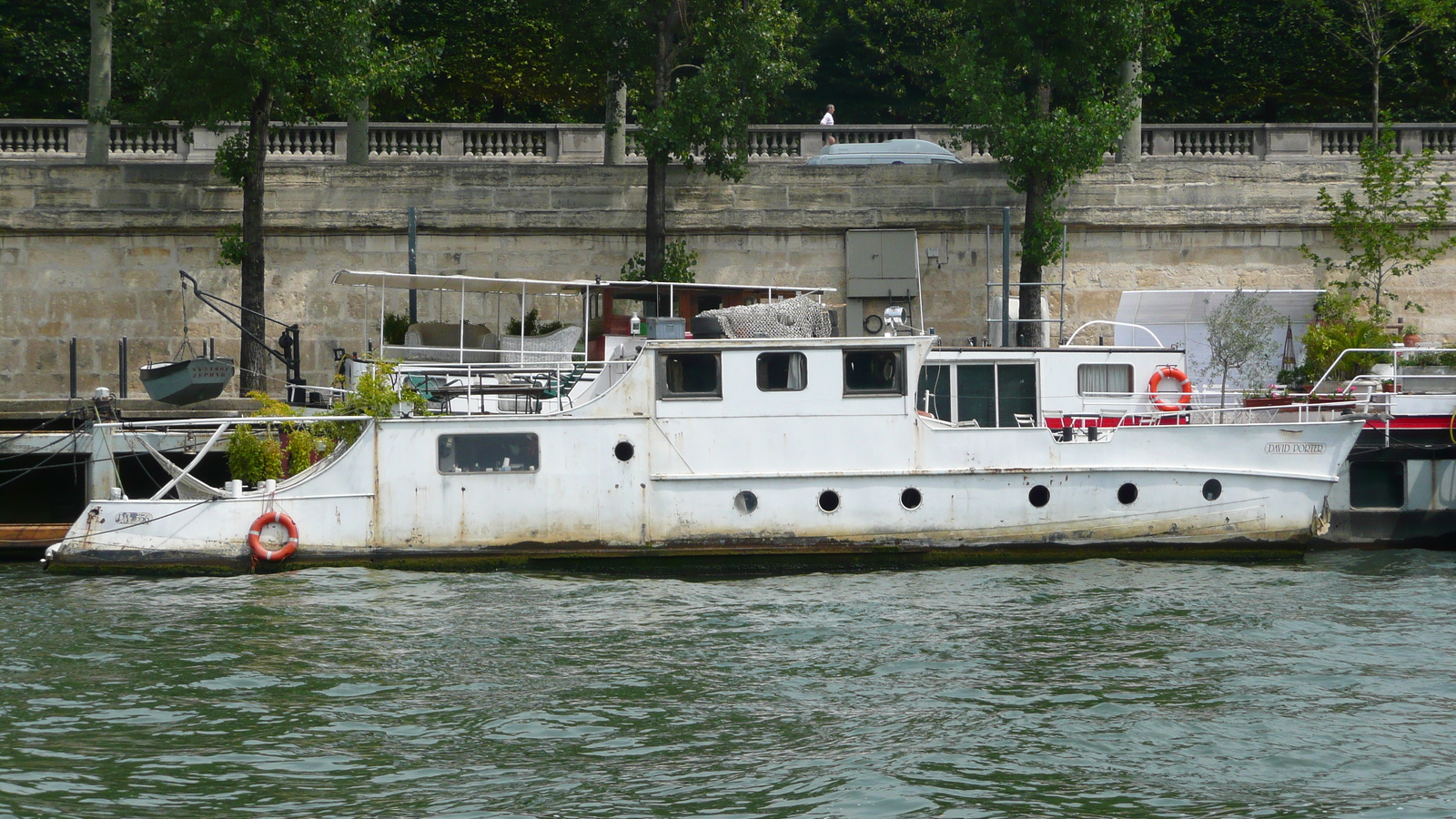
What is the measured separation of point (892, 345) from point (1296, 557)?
221 inches

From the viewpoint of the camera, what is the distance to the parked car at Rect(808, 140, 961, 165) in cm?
2570

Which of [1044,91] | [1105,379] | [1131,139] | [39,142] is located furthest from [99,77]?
[1131,139]

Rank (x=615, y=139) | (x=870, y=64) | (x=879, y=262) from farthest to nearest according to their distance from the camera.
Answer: (x=870, y=64) → (x=615, y=139) → (x=879, y=262)

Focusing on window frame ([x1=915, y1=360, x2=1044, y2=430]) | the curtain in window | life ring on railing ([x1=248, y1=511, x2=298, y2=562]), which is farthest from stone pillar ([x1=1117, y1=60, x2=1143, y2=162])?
life ring on railing ([x1=248, y1=511, x2=298, y2=562])

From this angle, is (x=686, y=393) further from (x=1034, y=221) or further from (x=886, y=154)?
(x=886, y=154)

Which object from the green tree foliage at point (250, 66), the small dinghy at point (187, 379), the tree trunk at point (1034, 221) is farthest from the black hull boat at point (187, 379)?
the tree trunk at point (1034, 221)

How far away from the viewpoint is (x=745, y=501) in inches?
669

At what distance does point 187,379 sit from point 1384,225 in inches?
752

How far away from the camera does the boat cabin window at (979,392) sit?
1816 cm

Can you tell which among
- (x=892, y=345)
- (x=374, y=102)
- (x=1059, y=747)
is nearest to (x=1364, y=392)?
(x=892, y=345)

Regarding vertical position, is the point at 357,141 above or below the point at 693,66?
below

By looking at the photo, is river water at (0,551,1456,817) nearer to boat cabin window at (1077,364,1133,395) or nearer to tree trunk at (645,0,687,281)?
boat cabin window at (1077,364,1133,395)

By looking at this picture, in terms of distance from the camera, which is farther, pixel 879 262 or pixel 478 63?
pixel 478 63

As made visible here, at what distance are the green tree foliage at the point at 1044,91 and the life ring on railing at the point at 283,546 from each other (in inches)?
470
